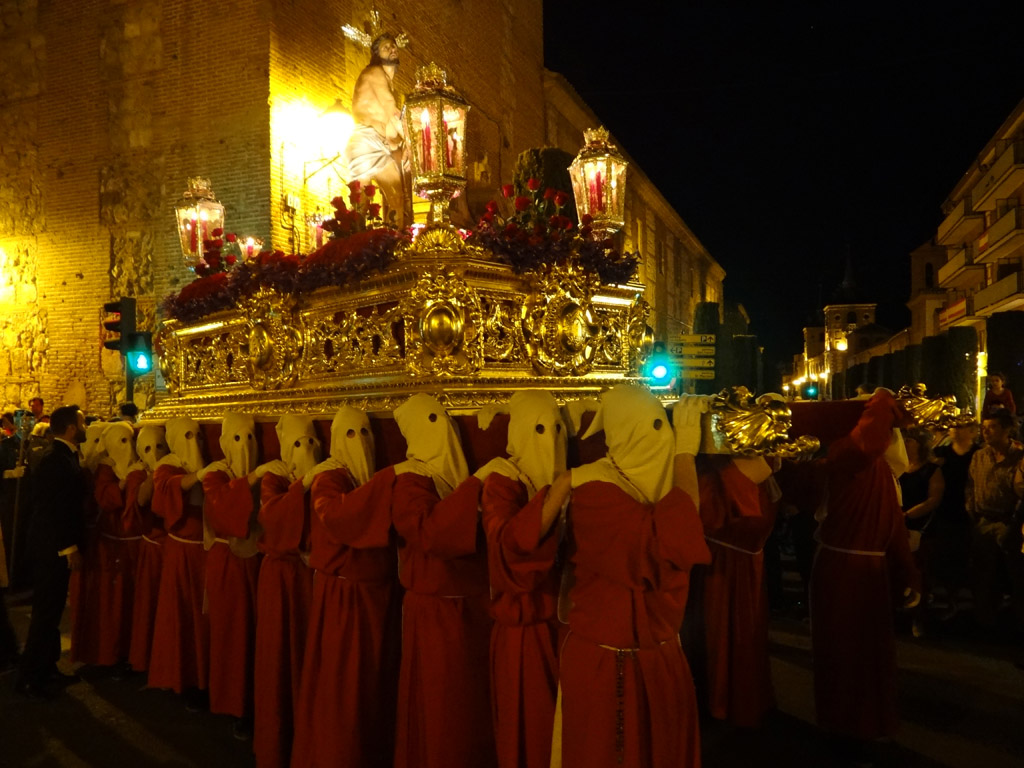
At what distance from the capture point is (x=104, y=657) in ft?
21.0

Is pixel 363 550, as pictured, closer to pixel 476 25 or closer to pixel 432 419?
pixel 432 419

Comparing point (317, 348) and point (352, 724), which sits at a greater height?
point (317, 348)

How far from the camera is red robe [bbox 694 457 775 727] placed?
4957 millimetres

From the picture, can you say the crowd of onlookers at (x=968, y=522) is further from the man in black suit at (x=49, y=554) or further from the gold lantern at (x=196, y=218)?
the gold lantern at (x=196, y=218)

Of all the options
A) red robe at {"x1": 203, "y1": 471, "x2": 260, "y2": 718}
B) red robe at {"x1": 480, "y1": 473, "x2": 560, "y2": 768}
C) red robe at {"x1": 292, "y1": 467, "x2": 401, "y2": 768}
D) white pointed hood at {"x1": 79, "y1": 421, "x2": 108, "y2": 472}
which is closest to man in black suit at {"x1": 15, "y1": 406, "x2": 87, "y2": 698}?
white pointed hood at {"x1": 79, "y1": 421, "x2": 108, "y2": 472}

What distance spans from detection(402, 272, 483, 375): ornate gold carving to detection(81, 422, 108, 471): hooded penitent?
332 cm

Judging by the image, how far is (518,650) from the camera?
3.66 metres

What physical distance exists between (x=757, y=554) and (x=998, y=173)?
33.5m

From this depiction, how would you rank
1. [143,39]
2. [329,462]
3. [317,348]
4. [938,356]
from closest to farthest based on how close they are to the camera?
[329,462]
[317,348]
[143,39]
[938,356]

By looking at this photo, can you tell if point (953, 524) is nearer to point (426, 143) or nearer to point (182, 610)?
point (426, 143)

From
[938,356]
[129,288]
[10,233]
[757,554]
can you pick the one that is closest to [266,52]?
[129,288]

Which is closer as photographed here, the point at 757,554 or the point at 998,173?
the point at 757,554

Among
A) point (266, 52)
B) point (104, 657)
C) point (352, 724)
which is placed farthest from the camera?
point (266, 52)

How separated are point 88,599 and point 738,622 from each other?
5395 millimetres
